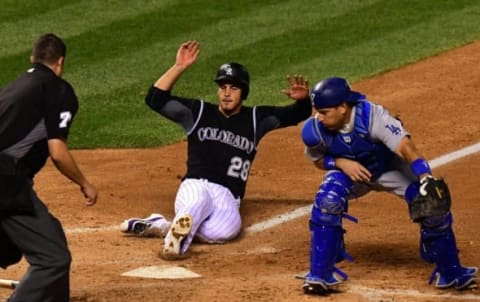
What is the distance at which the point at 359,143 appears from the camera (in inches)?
348

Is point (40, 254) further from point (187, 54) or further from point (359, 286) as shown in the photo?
point (187, 54)

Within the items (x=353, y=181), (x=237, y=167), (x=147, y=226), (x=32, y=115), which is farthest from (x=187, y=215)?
(x=32, y=115)

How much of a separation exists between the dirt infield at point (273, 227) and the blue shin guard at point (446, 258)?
0.07 meters

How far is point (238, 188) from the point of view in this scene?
10.4 meters

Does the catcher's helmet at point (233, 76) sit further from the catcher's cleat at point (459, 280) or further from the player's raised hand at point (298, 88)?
the catcher's cleat at point (459, 280)

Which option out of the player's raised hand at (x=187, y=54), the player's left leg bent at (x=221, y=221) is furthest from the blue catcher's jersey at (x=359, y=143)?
the player's raised hand at (x=187, y=54)

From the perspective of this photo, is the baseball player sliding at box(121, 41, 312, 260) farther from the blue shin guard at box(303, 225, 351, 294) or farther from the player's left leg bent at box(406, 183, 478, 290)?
the player's left leg bent at box(406, 183, 478, 290)

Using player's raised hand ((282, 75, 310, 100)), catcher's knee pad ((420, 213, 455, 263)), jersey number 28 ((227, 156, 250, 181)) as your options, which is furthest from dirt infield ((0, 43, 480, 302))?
player's raised hand ((282, 75, 310, 100))

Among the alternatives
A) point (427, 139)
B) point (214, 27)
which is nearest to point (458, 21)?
point (214, 27)

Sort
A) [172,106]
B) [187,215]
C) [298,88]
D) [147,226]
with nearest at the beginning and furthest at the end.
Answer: [187,215] < [298,88] < [147,226] < [172,106]

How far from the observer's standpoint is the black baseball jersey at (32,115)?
780 centimetres

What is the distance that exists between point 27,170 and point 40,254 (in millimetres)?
518

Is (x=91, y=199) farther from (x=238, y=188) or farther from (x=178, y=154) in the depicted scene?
(x=178, y=154)

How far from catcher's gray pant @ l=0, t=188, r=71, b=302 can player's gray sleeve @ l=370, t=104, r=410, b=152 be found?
2.16m
